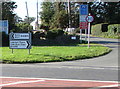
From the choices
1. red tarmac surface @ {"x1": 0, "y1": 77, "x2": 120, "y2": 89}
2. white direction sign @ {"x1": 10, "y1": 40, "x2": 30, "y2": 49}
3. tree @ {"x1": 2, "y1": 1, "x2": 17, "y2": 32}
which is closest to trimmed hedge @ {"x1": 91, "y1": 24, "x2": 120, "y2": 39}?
tree @ {"x1": 2, "y1": 1, "x2": 17, "y2": 32}

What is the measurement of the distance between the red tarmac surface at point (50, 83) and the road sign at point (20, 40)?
718cm

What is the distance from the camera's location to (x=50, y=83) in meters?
7.01

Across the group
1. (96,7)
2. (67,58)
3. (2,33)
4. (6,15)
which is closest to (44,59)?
(67,58)

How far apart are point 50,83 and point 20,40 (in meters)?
8.25

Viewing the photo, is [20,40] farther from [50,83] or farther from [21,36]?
[50,83]

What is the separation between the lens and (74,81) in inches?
286

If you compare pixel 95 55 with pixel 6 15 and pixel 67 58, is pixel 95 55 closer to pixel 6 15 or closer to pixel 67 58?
pixel 67 58

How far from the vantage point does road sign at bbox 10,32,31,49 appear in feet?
48.1

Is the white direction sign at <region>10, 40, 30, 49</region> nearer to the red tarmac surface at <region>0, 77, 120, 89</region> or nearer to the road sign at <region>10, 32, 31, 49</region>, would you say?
the road sign at <region>10, 32, 31, 49</region>

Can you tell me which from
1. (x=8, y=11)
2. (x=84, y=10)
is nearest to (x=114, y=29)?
(x=84, y=10)

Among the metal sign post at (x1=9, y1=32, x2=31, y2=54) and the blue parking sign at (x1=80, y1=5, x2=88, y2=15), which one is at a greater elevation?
the blue parking sign at (x1=80, y1=5, x2=88, y2=15)

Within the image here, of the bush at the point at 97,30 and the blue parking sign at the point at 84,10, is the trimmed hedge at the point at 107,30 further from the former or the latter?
the blue parking sign at the point at 84,10

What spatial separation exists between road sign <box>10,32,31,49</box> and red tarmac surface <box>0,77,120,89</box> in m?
7.18

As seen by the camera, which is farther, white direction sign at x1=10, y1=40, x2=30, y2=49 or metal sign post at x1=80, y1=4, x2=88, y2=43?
metal sign post at x1=80, y1=4, x2=88, y2=43
